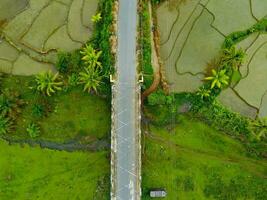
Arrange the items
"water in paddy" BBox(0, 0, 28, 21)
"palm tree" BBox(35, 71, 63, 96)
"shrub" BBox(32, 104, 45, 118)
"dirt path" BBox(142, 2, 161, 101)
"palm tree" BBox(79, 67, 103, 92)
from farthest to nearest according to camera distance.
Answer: "water in paddy" BBox(0, 0, 28, 21)
"dirt path" BBox(142, 2, 161, 101)
"shrub" BBox(32, 104, 45, 118)
"palm tree" BBox(35, 71, 63, 96)
"palm tree" BBox(79, 67, 103, 92)

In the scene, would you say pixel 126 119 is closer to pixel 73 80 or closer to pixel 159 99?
pixel 159 99

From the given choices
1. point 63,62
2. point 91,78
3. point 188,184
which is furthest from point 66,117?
point 188,184

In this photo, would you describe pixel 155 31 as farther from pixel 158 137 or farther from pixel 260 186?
pixel 260 186

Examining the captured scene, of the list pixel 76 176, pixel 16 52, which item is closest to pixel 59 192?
pixel 76 176

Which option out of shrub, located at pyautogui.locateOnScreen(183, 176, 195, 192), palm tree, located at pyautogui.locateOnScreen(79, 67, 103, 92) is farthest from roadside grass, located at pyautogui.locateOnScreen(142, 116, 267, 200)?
palm tree, located at pyautogui.locateOnScreen(79, 67, 103, 92)

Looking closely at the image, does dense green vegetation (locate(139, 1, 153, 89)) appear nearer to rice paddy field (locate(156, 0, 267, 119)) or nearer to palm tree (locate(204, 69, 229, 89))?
rice paddy field (locate(156, 0, 267, 119))
